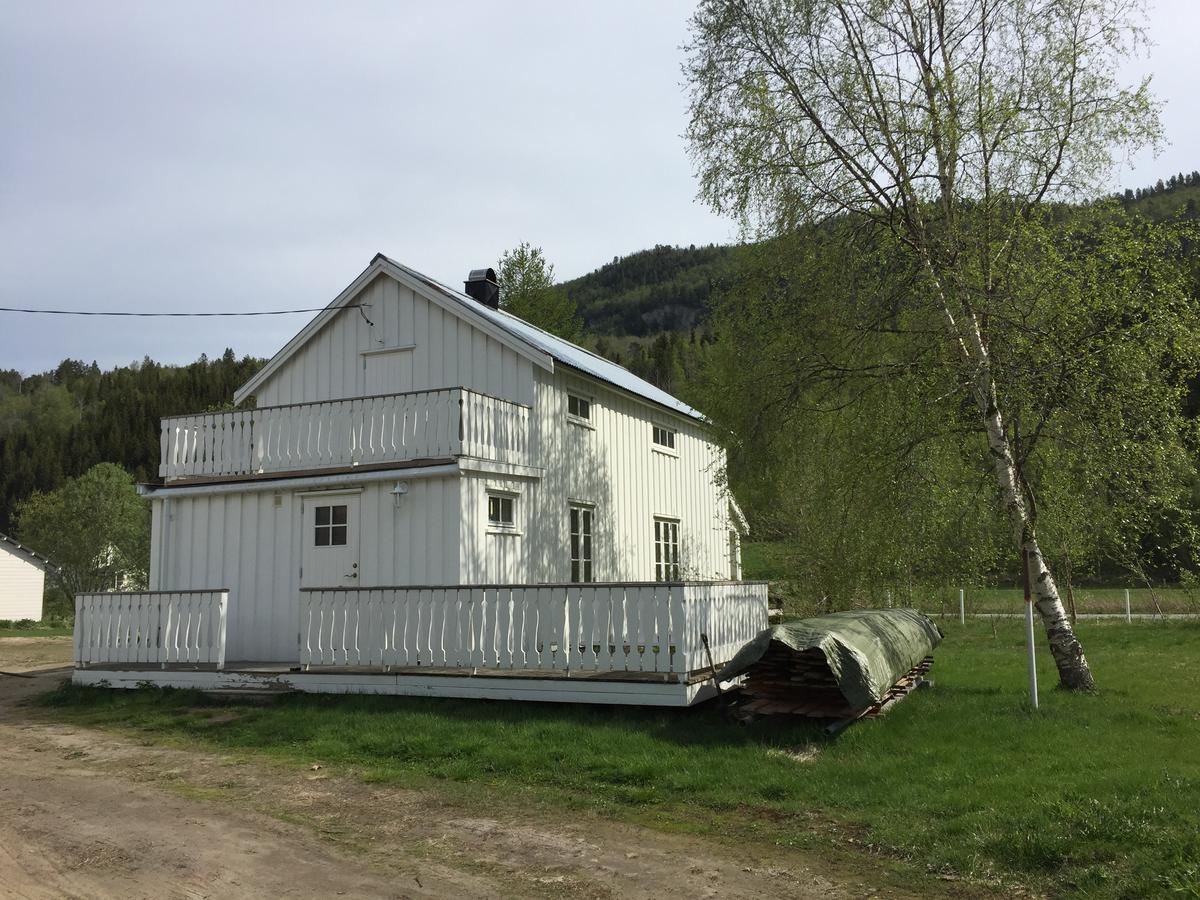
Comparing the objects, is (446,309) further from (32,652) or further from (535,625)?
(32,652)

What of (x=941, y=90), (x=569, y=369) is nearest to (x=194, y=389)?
(x=569, y=369)

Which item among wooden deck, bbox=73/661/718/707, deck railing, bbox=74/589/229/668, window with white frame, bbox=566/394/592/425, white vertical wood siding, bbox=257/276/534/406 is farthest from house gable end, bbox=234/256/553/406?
wooden deck, bbox=73/661/718/707

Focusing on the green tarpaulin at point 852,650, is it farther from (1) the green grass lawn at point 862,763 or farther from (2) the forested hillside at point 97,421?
(2) the forested hillside at point 97,421

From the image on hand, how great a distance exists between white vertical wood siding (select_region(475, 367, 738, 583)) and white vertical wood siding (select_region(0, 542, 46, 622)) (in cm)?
3701

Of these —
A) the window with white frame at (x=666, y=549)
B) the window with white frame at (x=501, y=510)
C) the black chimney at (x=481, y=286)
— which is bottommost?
the window with white frame at (x=666, y=549)

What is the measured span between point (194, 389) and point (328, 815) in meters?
91.2

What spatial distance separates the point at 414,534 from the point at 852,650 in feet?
22.1

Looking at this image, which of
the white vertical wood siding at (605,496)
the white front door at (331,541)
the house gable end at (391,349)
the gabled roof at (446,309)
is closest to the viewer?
the white front door at (331,541)

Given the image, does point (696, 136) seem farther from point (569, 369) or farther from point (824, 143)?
point (569, 369)

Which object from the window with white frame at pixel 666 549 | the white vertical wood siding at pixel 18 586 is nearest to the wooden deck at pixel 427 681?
the window with white frame at pixel 666 549

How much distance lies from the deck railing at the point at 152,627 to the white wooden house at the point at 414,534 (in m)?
0.03

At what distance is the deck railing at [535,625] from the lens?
406 inches

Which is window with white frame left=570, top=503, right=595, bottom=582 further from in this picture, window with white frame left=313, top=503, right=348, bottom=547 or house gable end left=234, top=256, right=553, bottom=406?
window with white frame left=313, top=503, right=348, bottom=547

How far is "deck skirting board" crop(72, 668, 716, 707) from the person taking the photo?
10.1 metres
